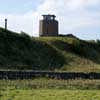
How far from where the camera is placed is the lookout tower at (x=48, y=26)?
63438mm

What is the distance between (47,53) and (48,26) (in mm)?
17163

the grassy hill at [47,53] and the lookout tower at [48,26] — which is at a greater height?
the lookout tower at [48,26]

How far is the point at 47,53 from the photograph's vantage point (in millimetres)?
47188

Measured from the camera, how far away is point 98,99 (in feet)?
44.1

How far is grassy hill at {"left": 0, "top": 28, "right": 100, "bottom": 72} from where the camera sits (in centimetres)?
3966

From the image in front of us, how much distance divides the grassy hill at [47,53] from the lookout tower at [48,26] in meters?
8.27

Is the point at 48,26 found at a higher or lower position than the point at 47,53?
higher

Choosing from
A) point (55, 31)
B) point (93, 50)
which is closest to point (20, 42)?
point (93, 50)

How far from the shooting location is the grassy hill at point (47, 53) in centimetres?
3966

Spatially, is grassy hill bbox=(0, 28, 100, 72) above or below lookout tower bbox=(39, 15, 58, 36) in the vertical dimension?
below

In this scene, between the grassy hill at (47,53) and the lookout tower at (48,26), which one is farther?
the lookout tower at (48,26)

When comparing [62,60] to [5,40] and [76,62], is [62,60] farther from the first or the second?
[5,40]

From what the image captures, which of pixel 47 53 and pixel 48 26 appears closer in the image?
pixel 47 53

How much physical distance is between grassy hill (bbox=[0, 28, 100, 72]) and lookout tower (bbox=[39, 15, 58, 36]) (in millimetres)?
8271
